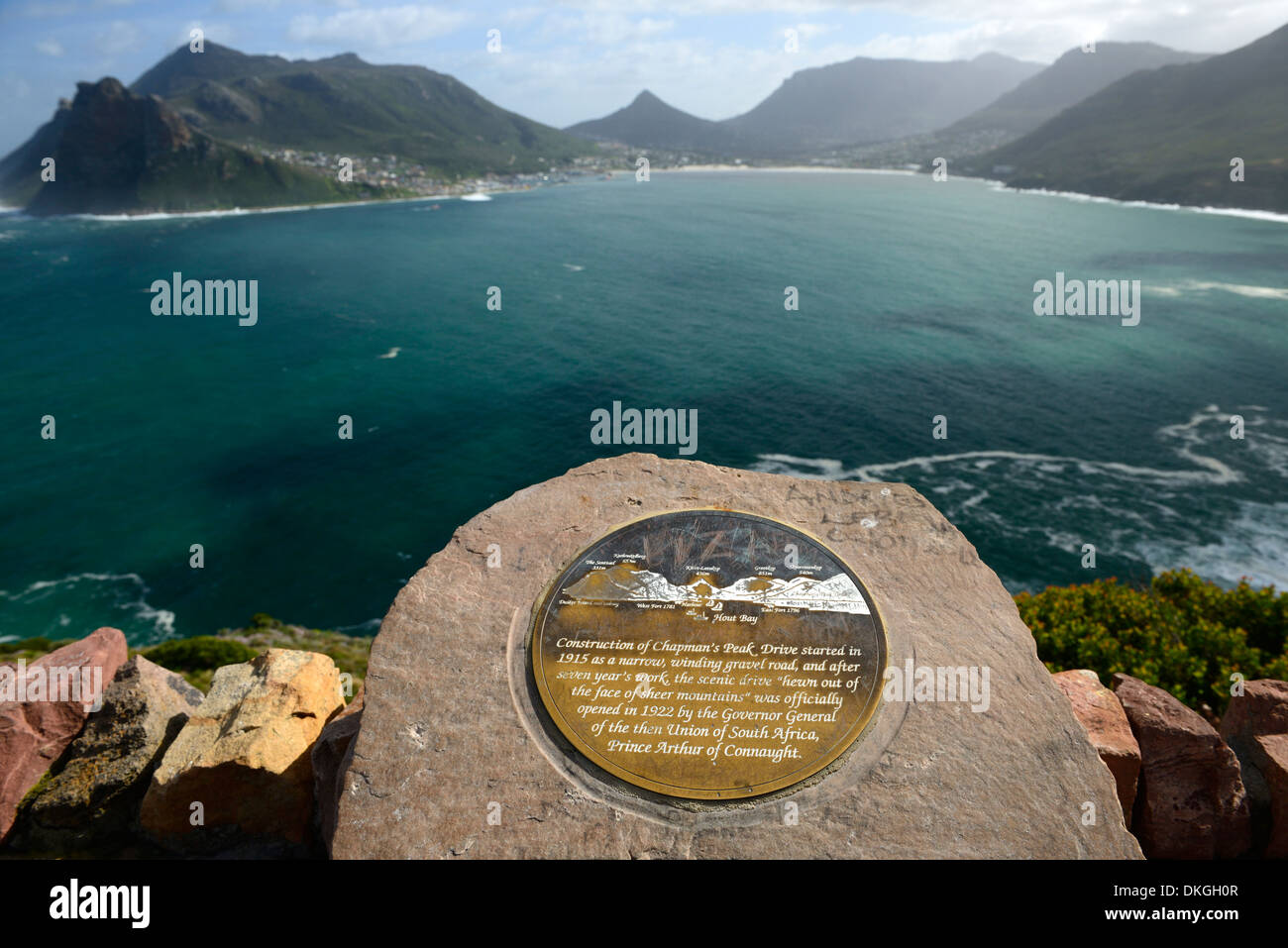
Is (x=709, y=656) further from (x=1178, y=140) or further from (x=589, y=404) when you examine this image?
(x=1178, y=140)

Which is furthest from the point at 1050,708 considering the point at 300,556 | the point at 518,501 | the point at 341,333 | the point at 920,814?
the point at 341,333

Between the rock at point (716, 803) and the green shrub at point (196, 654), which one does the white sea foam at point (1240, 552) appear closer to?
the rock at point (716, 803)

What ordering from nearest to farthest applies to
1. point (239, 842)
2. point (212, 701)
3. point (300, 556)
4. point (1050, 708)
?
point (1050, 708) < point (239, 842) < point (212, 701) < point (300, 556)

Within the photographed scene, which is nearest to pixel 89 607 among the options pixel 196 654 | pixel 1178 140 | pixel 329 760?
pixel 196 654

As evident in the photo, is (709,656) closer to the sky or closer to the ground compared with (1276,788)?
closer to the sky

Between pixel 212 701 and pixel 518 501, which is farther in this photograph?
pixel 212 701
